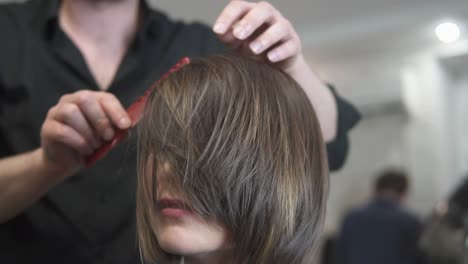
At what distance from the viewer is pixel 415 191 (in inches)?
117

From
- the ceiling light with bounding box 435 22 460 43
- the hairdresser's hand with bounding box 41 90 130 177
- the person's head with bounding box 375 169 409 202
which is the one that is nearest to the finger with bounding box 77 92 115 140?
the hairdresser's hand with bounding box 41 90 130 177

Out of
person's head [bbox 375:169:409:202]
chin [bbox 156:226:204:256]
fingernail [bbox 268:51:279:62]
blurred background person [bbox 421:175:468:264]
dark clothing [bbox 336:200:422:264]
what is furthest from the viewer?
person's head [bbox 375:169:409:202]

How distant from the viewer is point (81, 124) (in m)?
0.62

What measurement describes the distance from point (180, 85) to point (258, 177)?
0.44ft

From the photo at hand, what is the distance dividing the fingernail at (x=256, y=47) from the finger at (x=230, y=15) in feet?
0.11

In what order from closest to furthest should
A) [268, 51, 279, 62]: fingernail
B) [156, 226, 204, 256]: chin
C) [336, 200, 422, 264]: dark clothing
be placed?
1. [156, 226, 204, 256]: chin
2. [268, 51, 279, 62]: fingernail
3. [336, 200, 422, 264]: dark clothing

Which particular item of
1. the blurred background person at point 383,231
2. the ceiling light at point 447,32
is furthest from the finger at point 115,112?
the ceiling light at point 447,32

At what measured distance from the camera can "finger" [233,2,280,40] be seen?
619mm

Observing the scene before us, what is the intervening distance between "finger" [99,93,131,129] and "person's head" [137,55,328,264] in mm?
19

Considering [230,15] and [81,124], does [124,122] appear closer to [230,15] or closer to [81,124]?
[81,124]

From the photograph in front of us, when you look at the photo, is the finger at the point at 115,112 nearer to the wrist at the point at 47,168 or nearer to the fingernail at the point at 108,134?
the fingernail at the point at 108,134

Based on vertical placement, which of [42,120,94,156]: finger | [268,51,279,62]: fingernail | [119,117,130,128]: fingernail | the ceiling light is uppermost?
[268,51,279,62]: fingernail

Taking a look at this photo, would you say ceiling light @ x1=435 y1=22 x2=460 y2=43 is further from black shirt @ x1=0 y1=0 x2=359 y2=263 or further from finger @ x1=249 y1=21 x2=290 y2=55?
finger @ x1=249 y1=21 x2=290 y2=55

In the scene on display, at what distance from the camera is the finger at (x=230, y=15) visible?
2.04 feet
